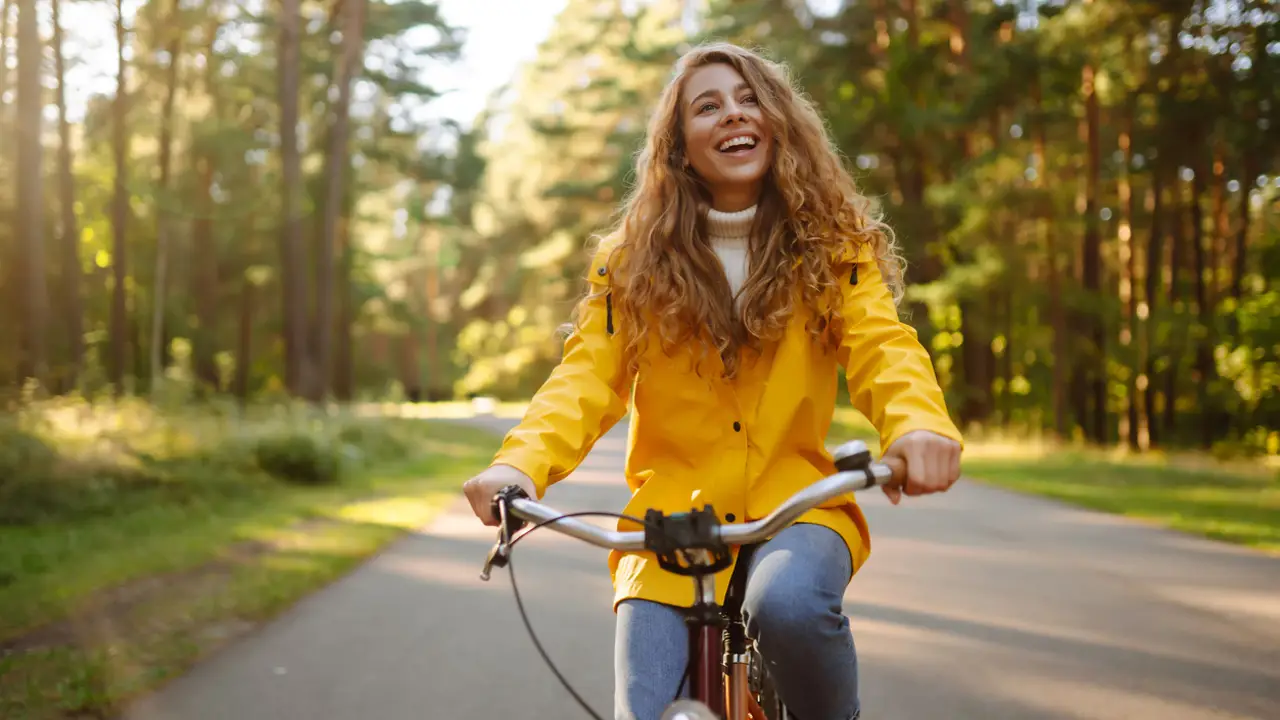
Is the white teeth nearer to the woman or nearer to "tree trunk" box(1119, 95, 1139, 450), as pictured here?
the woman

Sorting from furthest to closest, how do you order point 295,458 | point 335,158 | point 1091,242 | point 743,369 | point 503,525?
point 1091,242 → point 335,158 → point 295,458 → point 743,369 → point 503,525

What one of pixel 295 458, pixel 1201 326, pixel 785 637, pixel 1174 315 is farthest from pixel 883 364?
pixel 1201 326

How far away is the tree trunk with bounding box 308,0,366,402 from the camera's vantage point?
1019 inches

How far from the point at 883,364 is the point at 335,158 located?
2469 centimetres

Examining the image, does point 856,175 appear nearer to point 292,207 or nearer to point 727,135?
point 292,207

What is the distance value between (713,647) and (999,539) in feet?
27.9

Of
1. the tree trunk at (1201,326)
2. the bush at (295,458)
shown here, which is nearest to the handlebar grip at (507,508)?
the bush at (295,458)

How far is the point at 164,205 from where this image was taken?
29453 millimetres

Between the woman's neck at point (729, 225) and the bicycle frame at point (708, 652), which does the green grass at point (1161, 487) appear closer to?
the woman's neck at point (729, 225)

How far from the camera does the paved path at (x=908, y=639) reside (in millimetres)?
4996

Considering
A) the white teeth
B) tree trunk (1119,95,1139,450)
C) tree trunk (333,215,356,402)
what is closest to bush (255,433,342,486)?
the white teeth

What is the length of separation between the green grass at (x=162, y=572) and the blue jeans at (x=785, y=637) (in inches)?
135

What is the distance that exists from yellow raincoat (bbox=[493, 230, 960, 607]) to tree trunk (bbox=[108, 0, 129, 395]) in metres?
26.3

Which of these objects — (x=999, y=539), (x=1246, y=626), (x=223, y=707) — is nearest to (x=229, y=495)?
(x=999, y=539)
